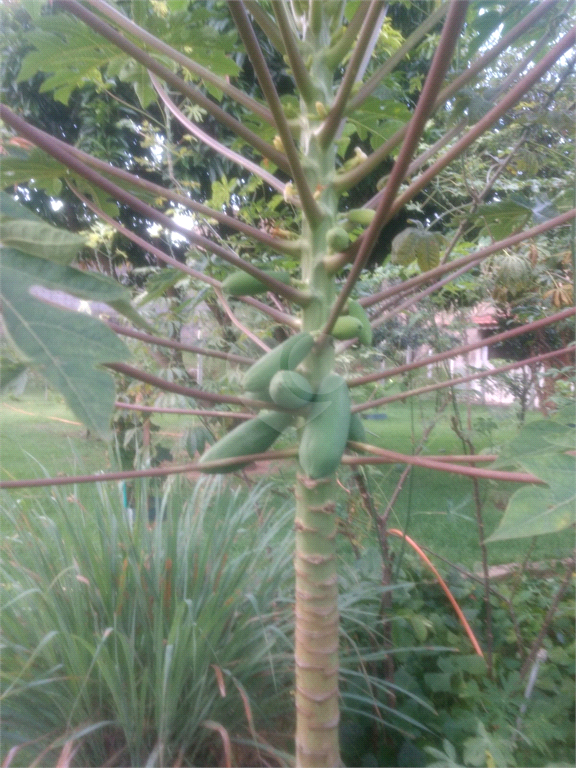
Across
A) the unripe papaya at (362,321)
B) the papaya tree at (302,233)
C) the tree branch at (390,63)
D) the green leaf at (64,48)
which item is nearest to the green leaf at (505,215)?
the papaya tree at (302,233)

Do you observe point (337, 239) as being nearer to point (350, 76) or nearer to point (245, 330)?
point (350, 76)

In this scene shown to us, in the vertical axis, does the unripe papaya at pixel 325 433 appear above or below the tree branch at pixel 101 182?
below

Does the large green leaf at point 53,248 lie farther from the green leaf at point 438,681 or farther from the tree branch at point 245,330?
the green leaf at point 438,681

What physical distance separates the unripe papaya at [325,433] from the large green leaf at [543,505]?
9.1 inches

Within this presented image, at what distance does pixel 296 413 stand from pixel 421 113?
1.40 feet

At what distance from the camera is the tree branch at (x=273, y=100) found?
1.83 ft

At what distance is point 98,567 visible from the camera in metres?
1.36

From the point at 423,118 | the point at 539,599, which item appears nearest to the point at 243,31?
the point at 423,118

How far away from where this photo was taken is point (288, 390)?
712 mm

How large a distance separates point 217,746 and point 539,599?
1169 millimetres

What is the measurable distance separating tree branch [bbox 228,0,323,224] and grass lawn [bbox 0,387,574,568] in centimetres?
120

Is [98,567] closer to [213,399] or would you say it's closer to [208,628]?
[208,628]

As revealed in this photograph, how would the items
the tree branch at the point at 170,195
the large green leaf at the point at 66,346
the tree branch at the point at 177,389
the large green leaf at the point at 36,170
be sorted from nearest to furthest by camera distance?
the large green leaf at the point at 66,346 < the tree branch at the point at 177,389 < the tree branch at the point at 170,195 < the large green leaf at the point at 36,170

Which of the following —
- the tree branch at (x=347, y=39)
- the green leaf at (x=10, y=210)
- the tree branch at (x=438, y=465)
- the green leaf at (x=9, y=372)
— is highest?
the tree branch at (x=347, y=39)
